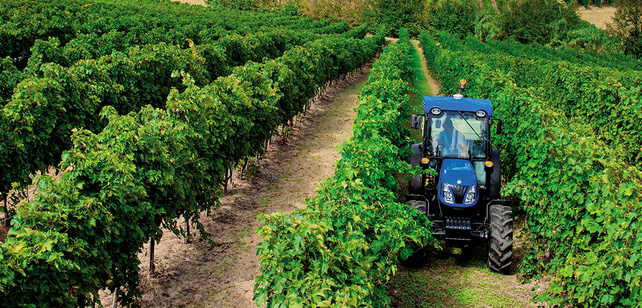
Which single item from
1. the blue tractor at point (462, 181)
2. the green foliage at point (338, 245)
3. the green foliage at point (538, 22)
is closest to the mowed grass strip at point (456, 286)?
the blue tractor at point (462, 181)

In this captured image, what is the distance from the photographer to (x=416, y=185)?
9.05m

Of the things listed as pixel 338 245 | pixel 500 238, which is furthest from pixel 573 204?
pixel 338 245

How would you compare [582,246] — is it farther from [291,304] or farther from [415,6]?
[415,6]

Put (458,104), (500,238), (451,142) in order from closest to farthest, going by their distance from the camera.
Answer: (500,238) → (451,142) → (458,104)

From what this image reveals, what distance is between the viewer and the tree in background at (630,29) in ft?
187

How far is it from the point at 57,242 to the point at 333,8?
286 feet

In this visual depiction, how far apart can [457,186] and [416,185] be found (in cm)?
96

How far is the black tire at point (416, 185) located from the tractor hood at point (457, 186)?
1.94 ft

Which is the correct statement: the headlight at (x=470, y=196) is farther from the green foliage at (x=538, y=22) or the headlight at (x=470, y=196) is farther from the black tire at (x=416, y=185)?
the green foliage at (x=538, y=22)

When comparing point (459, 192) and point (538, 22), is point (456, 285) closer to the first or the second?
point (459, 192)

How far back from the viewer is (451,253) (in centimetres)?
899

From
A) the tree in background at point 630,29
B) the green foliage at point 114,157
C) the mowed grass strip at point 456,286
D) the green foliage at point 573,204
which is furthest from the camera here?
the tree in background at point 630,29

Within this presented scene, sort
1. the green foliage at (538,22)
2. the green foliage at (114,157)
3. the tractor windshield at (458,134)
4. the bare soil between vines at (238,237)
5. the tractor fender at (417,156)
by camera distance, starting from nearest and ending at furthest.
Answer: the green foliage at (114,157)
the bare soil between vines at (238,237)
the tractor windshield at (458,134)
the tractor fender at (417,156)
the green foliage at (538,22)

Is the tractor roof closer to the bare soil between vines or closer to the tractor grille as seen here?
the tractor grille
